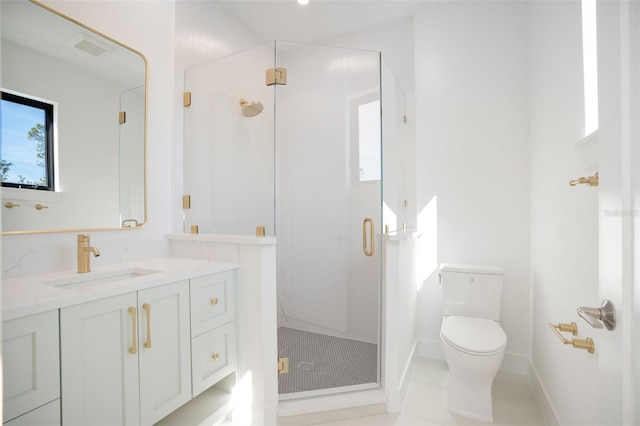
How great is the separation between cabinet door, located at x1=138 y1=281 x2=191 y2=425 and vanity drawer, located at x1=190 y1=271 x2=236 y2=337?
4 centimetres

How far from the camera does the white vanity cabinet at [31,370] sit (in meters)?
0.85

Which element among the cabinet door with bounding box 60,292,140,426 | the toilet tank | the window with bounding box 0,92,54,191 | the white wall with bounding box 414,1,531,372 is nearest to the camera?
the cabinet door with bounding box 60,292,140,426

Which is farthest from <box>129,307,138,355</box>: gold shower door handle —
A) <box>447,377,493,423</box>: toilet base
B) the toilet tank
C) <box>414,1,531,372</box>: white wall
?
<box>414,1,531,372</box>: white wall

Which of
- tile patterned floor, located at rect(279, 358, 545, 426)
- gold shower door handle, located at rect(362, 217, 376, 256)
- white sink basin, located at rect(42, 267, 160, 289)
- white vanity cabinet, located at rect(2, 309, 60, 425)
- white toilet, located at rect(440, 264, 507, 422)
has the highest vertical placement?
gold shower door handle, located at rect(362, 217, 376, 256)

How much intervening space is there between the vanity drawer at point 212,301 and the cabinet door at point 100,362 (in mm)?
288

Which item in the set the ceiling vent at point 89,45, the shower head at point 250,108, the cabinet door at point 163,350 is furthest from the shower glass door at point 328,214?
the ceiling vent at point 89,45

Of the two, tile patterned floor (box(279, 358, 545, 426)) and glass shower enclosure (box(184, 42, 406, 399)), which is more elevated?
glass shower enclosure (box(184, 42, 406, 399))

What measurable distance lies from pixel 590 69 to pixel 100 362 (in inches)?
89.7

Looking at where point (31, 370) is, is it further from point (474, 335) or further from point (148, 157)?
point (474, 335)

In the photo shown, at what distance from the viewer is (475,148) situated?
242 centimetres

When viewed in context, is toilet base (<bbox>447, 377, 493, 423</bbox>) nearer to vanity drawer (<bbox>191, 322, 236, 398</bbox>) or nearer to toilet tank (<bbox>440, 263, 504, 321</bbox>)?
toilet tank (<bbox>440, 263, 504, 321</bbox>)

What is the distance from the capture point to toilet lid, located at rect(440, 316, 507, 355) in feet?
5.73

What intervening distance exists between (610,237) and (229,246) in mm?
1538

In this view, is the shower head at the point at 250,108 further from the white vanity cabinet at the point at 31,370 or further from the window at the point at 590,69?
the window at the point at 590,69
